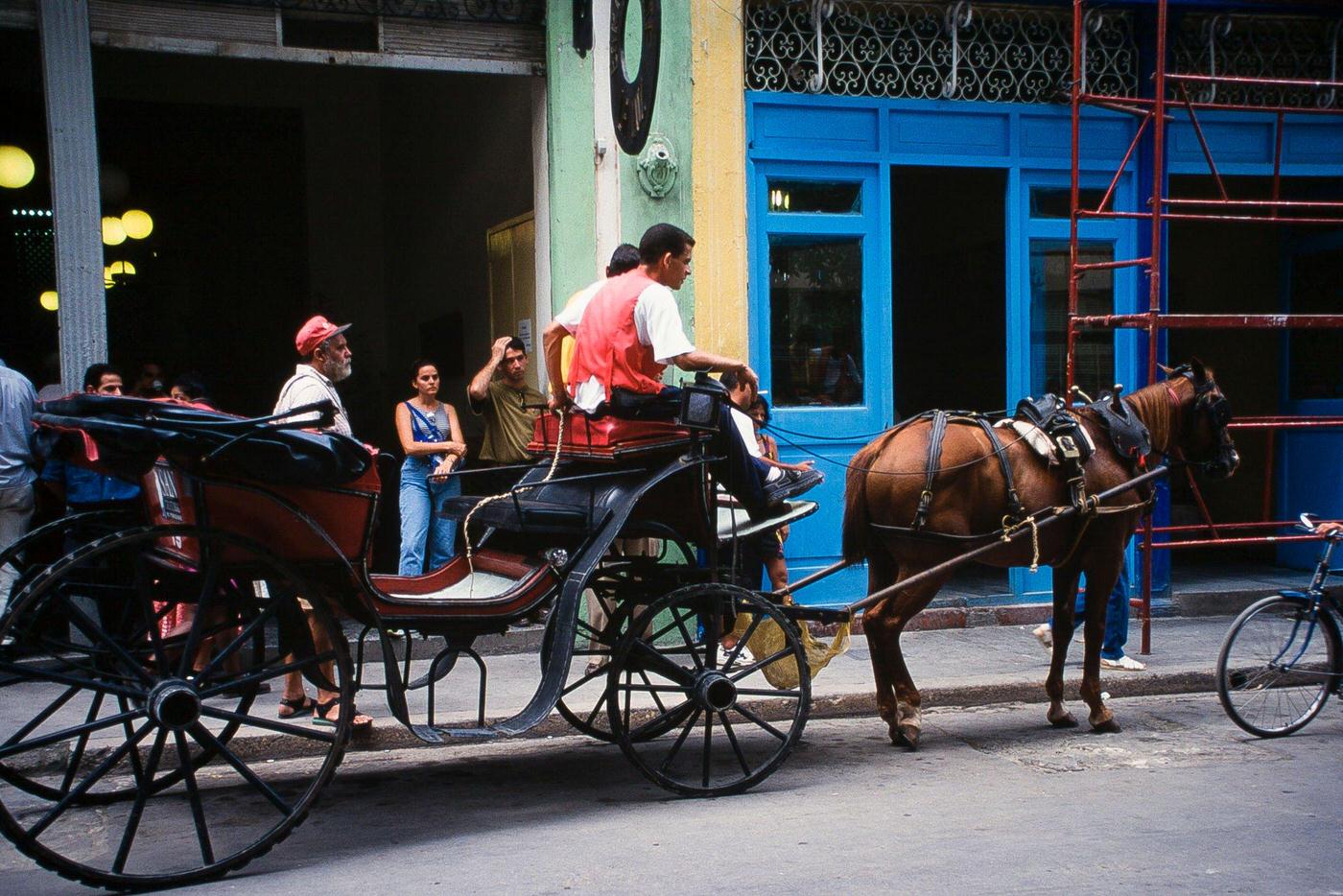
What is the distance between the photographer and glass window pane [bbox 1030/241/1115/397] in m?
9.75

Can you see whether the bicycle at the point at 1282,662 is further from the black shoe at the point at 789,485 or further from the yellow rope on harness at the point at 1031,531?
the black shoe at the point at 789,485

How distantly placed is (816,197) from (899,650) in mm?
4239

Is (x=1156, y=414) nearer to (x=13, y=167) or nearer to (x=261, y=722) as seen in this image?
(x=261, y=722)

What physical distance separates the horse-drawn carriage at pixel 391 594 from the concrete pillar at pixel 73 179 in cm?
211

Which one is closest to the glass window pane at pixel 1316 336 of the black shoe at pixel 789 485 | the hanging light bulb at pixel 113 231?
the black shoe at pixel 789 485

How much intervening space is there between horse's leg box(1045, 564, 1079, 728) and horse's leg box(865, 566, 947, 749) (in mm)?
830

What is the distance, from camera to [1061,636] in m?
6.53

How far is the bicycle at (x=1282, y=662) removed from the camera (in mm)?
6301

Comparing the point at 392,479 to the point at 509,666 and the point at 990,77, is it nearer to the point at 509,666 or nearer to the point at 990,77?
the point at 509,666

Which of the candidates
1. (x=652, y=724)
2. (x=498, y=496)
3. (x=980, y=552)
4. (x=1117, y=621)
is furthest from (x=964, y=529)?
(x=498, y=496)

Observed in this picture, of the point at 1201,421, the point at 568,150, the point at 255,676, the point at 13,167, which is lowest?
the point at 255,676

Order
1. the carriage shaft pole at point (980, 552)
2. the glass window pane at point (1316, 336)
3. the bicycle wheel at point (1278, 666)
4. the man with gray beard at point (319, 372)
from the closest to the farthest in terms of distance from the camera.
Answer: the carriage shaft pole at point (980, 552), the man with gray beard at point (319, 372), the bicycle wheel at point (1278, 666), the glass window pane at point (1316, 336)

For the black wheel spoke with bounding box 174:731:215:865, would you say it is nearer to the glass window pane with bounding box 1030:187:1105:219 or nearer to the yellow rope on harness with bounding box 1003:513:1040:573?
the yellow rope on harness with bounding box 1003:513:1040:573

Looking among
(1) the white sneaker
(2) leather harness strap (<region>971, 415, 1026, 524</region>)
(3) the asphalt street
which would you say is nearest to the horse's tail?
(2) leather harness strap (<region>971, 415, 1026, 524</region>)
